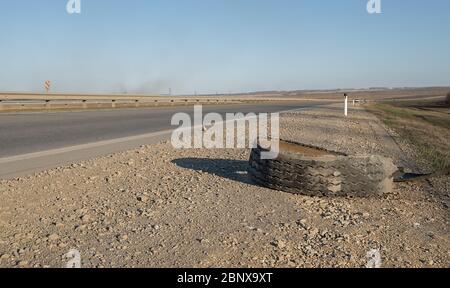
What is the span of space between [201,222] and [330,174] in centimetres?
205

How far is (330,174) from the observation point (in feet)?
18.7

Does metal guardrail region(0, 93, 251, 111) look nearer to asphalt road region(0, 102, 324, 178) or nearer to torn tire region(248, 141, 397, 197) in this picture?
asphalt road region(0, 102, 324, 178)

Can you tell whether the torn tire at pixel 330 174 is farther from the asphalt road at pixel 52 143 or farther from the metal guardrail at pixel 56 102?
the metal guardrail at pixel 56 102

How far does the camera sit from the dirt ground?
3668 mm

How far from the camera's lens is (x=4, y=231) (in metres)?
4.20

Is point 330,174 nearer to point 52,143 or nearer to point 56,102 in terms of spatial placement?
point 52,143

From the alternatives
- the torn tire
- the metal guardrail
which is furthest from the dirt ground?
the metal guardrail

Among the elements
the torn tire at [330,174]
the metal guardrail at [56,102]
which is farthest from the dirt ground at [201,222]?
the metal guardrail at [56,102]

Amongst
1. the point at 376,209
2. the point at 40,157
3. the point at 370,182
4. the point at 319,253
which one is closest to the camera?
the point at 319,253

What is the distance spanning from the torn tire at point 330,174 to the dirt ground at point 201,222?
14 centimetres

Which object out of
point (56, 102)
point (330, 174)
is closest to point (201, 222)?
point (330, 174)
